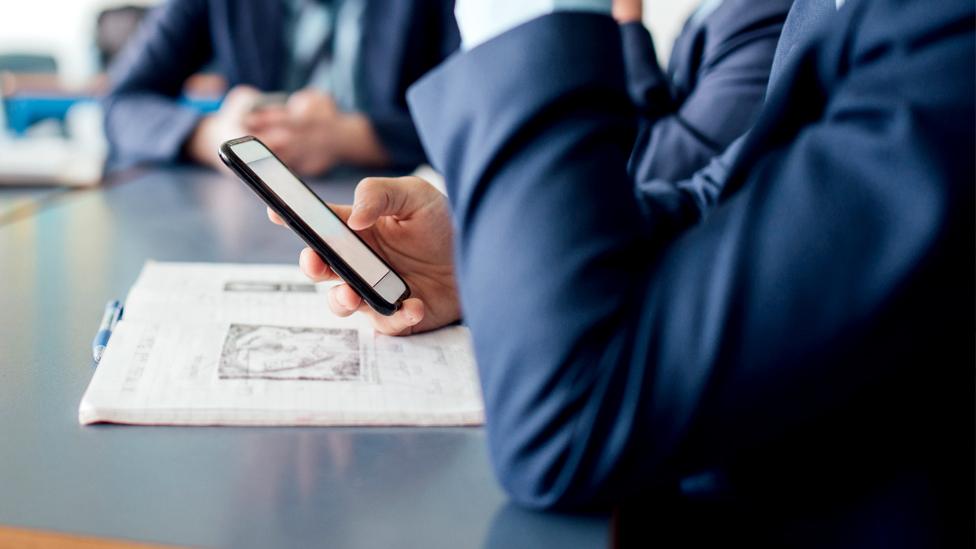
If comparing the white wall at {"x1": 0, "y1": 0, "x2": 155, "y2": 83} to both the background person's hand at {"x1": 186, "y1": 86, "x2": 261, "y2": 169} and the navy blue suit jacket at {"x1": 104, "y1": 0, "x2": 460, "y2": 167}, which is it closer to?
the navy blue suit jacket at {"x1": 104, "y1": 0, "x2": 460, "y2": 167}

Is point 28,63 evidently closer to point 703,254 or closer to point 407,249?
point 407,249

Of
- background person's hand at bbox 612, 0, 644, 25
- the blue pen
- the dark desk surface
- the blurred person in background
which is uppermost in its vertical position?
the blurred person in background

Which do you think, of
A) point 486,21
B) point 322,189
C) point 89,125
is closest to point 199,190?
point 322,189

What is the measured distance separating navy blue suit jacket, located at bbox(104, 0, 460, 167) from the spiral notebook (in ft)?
3.25

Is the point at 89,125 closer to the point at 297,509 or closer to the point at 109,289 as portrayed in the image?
the point at 109,289

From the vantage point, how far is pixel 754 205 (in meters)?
0.34

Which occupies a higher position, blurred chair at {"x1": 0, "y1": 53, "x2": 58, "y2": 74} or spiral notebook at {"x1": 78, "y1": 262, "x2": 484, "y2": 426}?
spiral notebook at {"x1": 78, "y1": 262, "x2": 484, "y2": 426}

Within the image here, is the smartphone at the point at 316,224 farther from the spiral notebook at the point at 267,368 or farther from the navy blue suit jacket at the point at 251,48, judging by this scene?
the navy blue suit jacket at the point at 251,48

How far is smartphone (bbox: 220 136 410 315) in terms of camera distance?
49 cm

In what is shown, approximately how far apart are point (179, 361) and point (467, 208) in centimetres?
21

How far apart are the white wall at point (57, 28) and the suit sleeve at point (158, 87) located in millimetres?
3435

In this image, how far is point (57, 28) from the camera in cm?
478

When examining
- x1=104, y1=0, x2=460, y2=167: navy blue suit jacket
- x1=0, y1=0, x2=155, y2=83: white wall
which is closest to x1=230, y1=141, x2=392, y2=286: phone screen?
x1=104, y1=0, x2=460, y2=167: navy blue suit jacket

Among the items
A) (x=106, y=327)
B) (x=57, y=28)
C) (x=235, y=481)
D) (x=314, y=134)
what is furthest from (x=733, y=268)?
(x=57, y=28)
